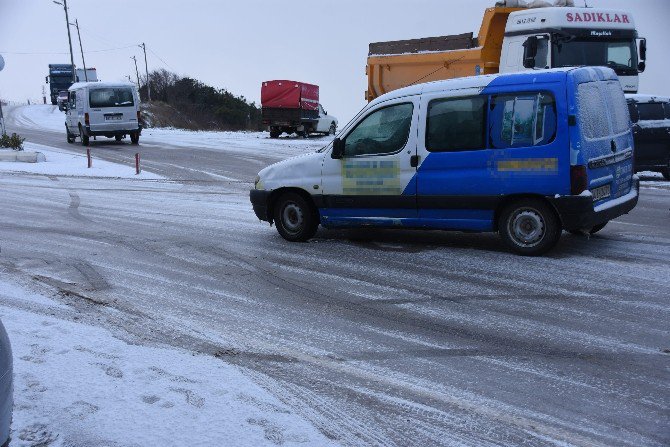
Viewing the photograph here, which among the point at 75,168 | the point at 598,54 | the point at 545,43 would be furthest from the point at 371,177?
the point at 75,168

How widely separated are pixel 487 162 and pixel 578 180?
3.15 feet

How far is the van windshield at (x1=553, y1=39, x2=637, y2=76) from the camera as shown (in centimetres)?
1476

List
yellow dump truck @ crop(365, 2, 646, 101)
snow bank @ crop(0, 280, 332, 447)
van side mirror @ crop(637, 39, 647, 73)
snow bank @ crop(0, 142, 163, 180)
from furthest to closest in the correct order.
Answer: snow bank @ crop(0, 142, 163, 180)
van side mirror @ crop(637, 39, 647, 73)
yellow dump truck @ crop(365, 2, 646, 101)
snow bank @ crop(0, 280, 332, 447)

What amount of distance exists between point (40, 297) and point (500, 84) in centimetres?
498

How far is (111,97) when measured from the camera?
26812mm

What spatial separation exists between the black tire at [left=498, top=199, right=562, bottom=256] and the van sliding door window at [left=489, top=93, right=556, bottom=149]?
2.15ft

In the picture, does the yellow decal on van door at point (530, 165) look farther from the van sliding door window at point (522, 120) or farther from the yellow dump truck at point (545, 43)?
the yellow dump truck at point (545, 43)

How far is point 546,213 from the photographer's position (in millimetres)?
7281

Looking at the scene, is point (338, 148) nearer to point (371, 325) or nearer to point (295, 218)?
point (295, 218)

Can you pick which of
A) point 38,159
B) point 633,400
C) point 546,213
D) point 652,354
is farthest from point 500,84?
point 38,159

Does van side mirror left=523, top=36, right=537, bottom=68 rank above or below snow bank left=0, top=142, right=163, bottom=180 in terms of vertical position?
above

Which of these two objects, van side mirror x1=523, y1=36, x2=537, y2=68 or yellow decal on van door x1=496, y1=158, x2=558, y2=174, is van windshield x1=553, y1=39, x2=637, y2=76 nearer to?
van side mirror x1=523, y1=36, x2=537, y2=68

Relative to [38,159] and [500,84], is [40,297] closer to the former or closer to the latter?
[500,84]

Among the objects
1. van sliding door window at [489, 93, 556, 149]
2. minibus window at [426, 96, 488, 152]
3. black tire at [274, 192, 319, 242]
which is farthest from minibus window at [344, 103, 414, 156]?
van sliding door window at [489, 93, 556, 149]
